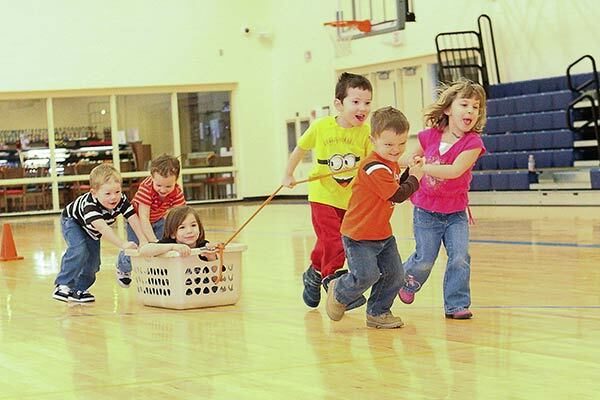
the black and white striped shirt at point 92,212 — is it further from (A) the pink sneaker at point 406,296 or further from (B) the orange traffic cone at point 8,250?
(B) the orange traffic cone at point 8,250

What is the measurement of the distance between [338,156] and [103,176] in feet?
5.06

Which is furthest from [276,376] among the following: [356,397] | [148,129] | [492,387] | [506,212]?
[148,129]

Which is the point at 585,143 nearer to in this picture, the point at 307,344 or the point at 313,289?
the point at 313,289

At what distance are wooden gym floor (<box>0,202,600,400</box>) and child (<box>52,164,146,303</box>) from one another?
0.17m

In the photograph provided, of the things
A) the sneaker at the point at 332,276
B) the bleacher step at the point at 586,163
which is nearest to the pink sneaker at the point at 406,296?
the sneaker at the point at 332,276

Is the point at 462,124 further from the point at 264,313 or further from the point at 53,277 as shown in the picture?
the point at 53,277

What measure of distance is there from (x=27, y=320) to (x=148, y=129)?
1764 centimetres

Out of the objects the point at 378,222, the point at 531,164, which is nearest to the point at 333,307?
the point at 378,222

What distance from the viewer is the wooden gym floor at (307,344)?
Result: 12.4ft

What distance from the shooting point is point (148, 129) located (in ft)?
77.0

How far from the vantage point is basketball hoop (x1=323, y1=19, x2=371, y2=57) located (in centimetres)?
1877

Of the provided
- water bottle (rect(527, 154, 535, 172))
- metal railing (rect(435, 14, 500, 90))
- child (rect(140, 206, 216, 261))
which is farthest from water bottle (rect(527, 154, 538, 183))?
child (rect(140, 206, 216, 261))

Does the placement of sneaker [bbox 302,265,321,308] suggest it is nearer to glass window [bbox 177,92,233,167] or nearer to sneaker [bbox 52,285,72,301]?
sneaker [bbox 52,285,72,301]

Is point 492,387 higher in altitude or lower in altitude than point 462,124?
lower
